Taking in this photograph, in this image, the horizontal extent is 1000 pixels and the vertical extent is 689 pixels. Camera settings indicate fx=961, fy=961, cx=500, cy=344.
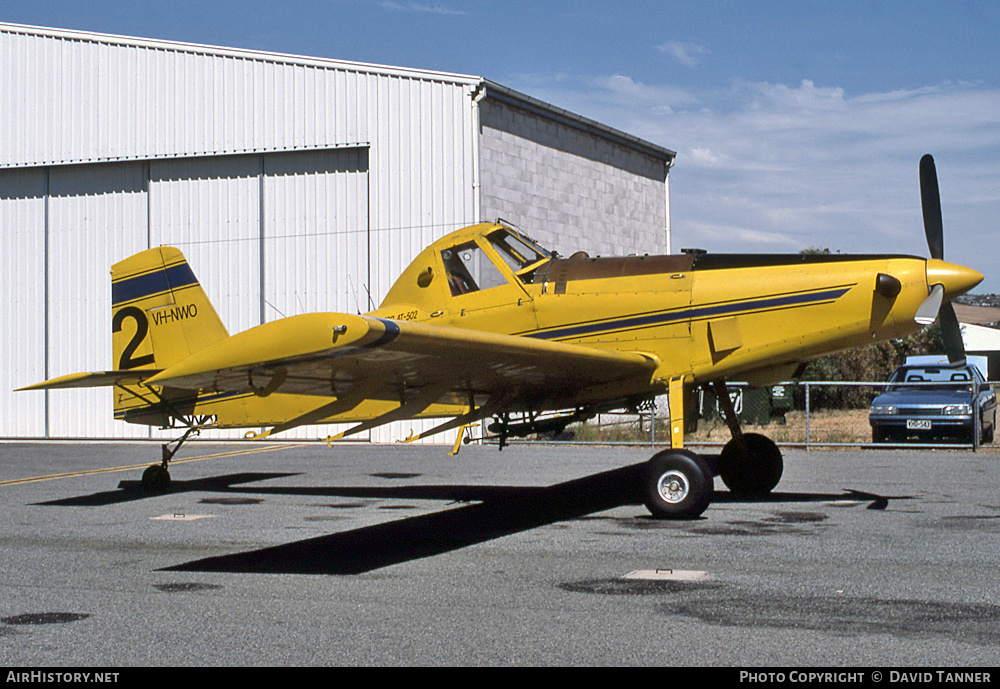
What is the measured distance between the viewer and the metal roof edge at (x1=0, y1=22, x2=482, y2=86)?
64.1 feet

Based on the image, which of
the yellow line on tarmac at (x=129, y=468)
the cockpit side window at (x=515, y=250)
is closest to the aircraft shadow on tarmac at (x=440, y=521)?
the cockpit side window at (x=515, y=250)

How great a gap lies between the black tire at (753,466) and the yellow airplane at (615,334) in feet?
0.05

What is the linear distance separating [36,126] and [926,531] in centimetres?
2186

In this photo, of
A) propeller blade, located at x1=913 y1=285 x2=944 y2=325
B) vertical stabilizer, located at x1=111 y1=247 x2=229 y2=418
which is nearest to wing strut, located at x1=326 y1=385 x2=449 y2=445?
vertical stabilizer, located at x1=111 y1=247 x2=229 y2=418

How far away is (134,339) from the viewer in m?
11.0

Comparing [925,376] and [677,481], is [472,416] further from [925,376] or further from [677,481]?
[925,376]

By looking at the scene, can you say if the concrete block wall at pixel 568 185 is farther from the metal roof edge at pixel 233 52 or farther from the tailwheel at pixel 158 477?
the tailwheel at pixel 158 477

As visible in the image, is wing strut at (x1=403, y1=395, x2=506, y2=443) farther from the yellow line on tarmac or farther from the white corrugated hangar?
the white corrugated hangar

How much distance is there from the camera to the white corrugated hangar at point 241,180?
1975cm

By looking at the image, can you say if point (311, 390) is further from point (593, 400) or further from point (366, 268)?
point (366, 268)

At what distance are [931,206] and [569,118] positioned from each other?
44.8 feet

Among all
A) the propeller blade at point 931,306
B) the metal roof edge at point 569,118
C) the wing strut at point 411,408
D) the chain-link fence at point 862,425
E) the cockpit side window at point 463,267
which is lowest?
the chain-link fence at point 862,425
